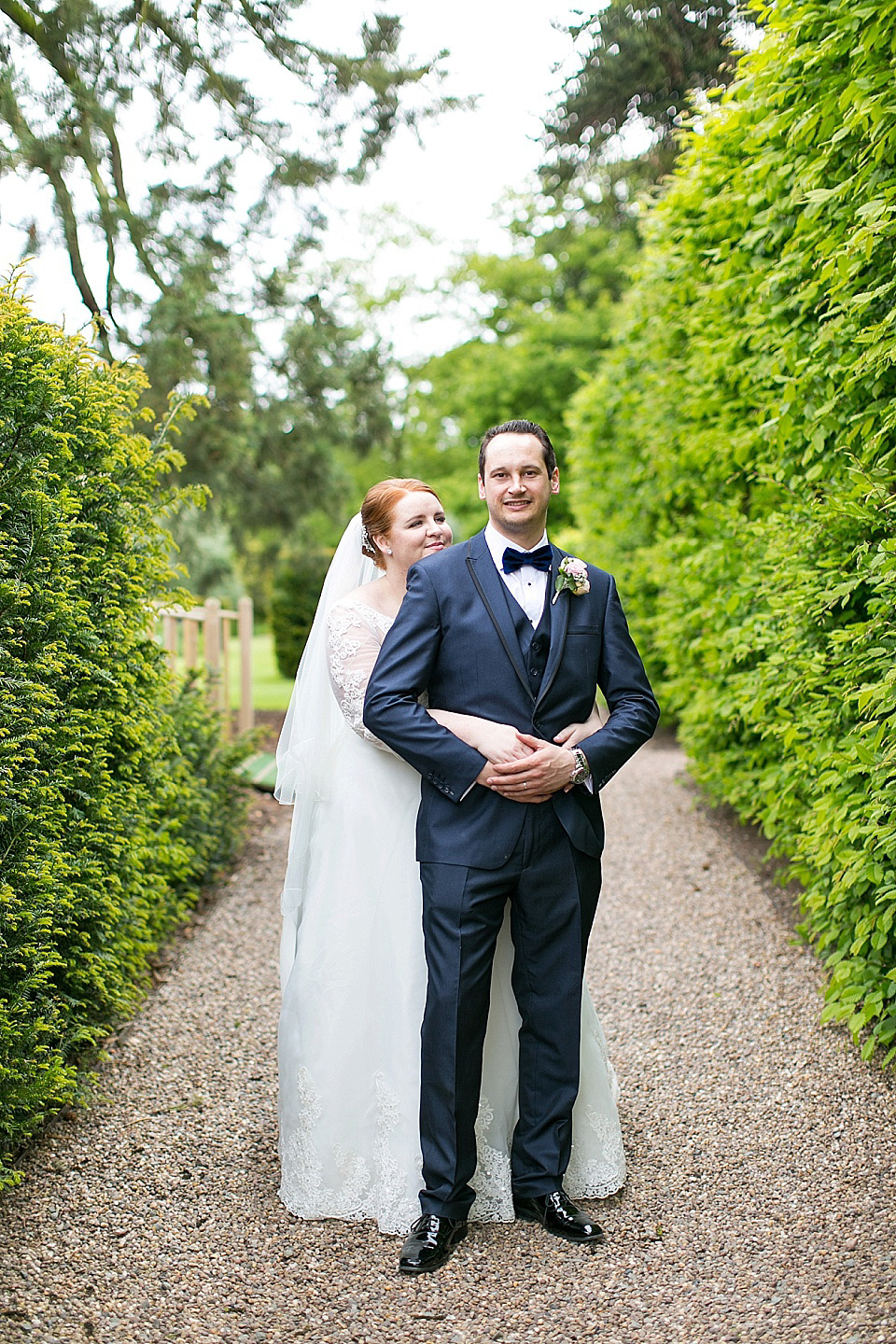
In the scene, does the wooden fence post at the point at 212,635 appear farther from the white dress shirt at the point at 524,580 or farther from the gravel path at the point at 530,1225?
the white dress shirt at the point at 524,580

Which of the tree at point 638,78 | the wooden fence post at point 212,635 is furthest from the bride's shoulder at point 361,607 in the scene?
the wooden fence post at point 212,635

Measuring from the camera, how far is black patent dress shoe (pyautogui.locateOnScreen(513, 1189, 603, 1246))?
9.98ft

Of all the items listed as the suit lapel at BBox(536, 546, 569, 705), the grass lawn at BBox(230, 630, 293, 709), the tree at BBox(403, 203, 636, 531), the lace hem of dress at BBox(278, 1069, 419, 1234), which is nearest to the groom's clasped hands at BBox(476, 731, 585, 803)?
the suit lapel at BBox(536, 546, 569, 705)

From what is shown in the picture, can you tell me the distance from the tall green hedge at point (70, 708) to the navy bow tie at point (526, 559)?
1454 mm

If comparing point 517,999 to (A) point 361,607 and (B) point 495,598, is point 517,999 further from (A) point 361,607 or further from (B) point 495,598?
(A) point 361,607

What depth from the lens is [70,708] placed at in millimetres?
3705

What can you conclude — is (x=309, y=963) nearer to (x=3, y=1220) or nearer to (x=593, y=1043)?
(x=593, y=1043)

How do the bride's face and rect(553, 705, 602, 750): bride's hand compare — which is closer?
rect(553, 705, 602, 750): bride's hand

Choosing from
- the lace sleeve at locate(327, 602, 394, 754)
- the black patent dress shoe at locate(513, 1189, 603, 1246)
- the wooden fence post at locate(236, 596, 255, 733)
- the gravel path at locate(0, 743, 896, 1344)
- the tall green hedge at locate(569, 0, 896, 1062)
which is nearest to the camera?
the gravel path at locate(0, 743, 896, 1344)

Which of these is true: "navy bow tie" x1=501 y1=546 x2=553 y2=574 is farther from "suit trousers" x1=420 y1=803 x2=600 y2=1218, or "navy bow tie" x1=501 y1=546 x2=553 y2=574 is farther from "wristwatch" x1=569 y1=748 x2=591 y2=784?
"suit trousers" x1=420 y1=803 x2=600 y2=1218

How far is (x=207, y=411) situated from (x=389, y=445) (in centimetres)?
378

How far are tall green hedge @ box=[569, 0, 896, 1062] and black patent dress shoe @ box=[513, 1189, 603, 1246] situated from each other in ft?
4.57

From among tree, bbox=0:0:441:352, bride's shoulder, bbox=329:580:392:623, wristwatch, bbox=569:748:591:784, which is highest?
tree, bbox=0:0:441:352

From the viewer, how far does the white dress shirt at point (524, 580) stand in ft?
10.3
